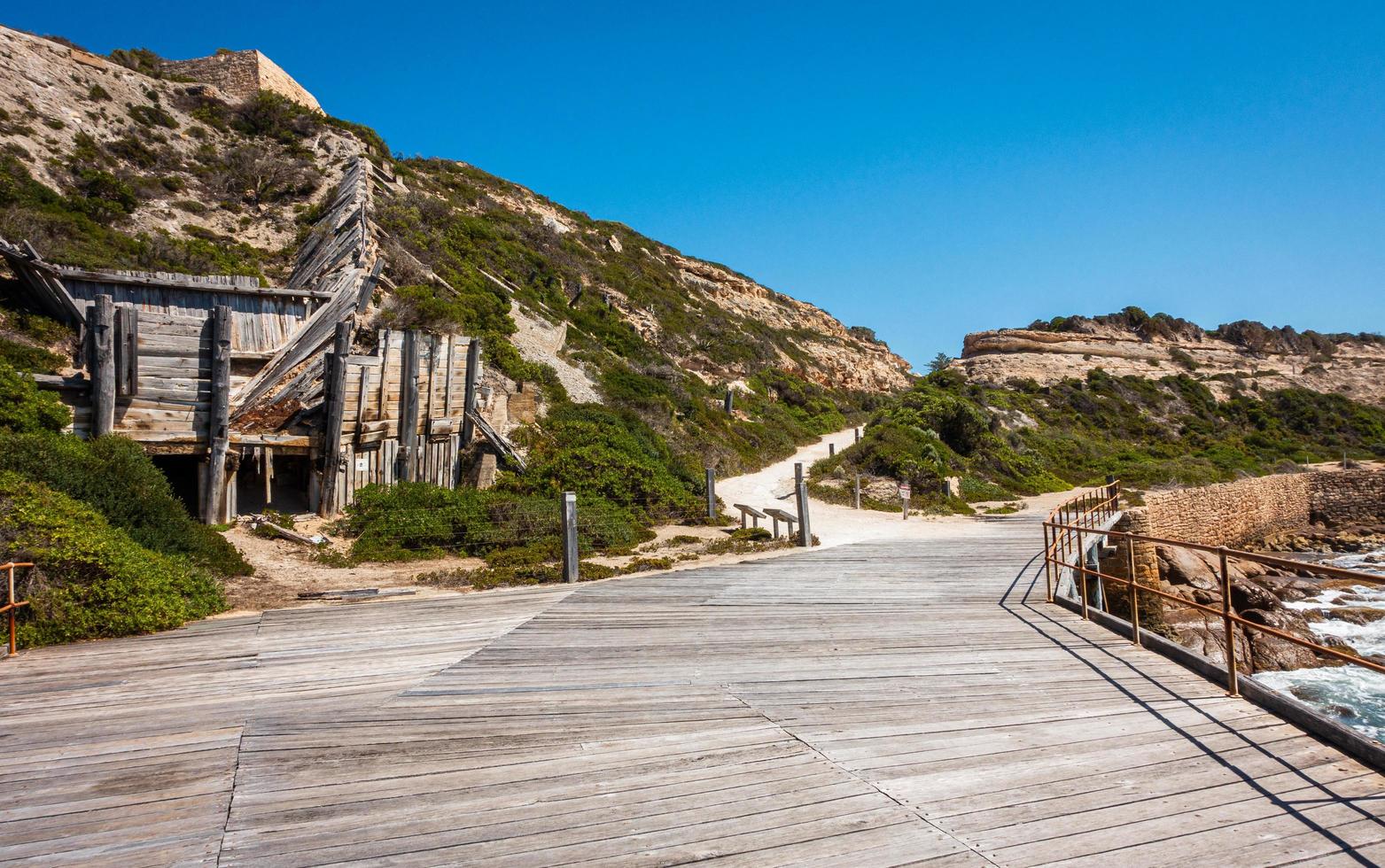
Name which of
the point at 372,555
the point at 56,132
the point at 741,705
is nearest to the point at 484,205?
the point at 56,132

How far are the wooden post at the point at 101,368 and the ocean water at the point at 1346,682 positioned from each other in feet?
57.1

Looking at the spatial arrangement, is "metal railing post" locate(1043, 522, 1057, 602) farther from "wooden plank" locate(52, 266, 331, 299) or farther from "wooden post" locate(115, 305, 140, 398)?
"wooden plank" locate(52, 266, 331, 299)

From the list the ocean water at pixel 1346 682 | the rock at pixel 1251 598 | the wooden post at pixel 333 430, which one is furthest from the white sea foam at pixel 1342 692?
the wooden post at pixel 333 430

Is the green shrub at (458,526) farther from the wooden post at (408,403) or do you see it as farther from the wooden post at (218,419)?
the wooden post at (218,419)

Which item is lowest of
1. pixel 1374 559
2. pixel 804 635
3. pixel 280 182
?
pixel 1374 559

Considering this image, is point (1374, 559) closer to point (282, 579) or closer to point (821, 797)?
point (821, 797)

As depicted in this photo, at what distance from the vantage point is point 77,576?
22.2 feet

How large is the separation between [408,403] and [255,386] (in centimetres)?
257

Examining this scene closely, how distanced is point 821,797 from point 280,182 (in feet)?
102

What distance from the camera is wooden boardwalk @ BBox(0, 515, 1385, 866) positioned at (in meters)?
3.21

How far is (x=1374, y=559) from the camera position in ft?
77.3

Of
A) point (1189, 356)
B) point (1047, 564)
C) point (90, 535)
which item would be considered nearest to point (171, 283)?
point (90, 535)

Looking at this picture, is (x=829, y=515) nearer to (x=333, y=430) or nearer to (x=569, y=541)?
(x=569, y=541)

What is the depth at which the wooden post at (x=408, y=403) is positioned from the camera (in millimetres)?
13992
